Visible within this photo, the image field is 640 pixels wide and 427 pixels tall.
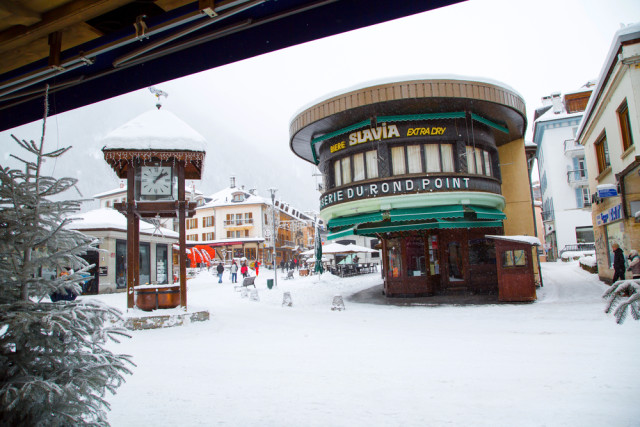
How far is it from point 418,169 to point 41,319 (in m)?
14.4

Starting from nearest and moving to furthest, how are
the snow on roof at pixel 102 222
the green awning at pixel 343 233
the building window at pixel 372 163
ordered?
the building window at pixel 372 163, the green awning at pixel 343 233, the snow on roof at pixel 102 222

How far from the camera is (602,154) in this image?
1878 cm

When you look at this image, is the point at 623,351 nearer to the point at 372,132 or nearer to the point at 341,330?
the point at 341,330

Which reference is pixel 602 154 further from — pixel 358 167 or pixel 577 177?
pixel 577 177

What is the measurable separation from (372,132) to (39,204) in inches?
549

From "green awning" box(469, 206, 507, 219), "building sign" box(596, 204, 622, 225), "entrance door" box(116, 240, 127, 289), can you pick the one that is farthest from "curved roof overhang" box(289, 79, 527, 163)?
"entrance door" box(116, 240, 127, 289)

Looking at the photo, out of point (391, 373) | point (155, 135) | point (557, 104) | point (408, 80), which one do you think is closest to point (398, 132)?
point (408, 80)

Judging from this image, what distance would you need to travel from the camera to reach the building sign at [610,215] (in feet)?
52.0

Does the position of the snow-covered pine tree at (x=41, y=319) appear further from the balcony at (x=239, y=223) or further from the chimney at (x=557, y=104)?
the balcony at (x=239, y=223)

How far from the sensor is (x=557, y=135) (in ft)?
128

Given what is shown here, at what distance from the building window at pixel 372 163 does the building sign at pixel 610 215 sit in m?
9.13

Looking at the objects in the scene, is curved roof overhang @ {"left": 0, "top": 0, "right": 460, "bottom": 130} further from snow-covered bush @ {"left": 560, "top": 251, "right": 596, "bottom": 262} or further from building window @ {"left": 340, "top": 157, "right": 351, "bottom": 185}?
snow-covered bush @ {"left": 560, "top": 251, "right": 596, "bottom": 262}

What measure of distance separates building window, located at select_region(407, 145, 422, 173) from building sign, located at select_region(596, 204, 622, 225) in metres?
7.52

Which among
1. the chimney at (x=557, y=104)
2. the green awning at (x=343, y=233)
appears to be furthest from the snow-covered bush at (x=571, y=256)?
the green awning at (x=343, y=233)
